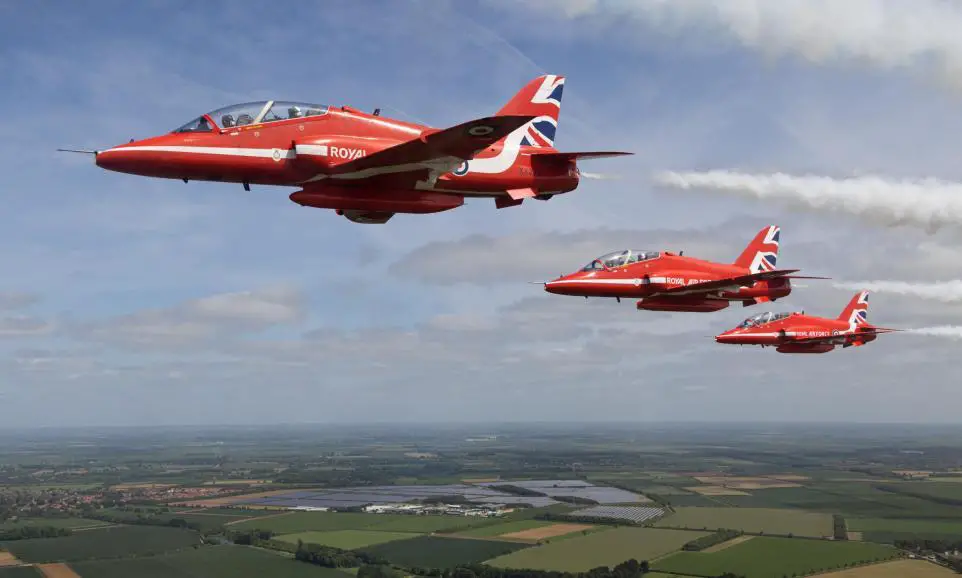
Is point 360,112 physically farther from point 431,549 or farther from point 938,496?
point 938,496

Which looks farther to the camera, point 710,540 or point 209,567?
point 710,540

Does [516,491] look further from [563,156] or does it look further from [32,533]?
[563,156]

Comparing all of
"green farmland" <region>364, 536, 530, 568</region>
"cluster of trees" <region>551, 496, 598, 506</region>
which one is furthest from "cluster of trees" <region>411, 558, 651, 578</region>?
"cluster of trees" <region>551, 496, 598, 506</region>

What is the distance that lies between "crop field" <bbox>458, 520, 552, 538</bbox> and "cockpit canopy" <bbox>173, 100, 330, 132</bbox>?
329 feet

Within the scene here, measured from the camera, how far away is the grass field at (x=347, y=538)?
113 meters

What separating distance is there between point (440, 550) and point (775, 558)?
4356 cm

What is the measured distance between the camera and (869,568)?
Answer: 91688 mm

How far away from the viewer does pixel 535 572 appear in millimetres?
91250

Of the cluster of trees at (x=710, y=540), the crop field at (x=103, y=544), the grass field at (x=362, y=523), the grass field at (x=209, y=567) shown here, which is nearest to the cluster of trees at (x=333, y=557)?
the grass field at (x=209, y=567)

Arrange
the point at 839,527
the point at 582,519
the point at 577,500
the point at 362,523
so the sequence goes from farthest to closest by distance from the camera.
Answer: the point at 577,500 < the point at 582,519 < the point at 362,523 < the point at 839,527

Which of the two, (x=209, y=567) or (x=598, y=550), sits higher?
(x=598, y=550)

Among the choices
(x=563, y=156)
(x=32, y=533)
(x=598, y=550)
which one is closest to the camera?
(x=563, y=156)

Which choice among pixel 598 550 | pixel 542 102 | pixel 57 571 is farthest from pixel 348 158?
pixel 57 571

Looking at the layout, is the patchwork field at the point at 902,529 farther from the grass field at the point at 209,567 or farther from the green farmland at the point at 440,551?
the grass field at the point at 209,567
